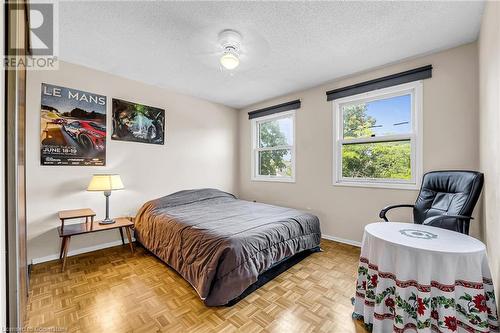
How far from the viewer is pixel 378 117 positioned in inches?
120

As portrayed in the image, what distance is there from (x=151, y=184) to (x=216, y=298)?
233 cm

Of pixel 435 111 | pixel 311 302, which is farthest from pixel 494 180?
pixel 311 302

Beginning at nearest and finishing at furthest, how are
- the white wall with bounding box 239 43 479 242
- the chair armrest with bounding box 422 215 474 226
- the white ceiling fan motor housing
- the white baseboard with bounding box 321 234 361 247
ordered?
1. the chair armrest with bounding box 422 215 474 226
2. the white ceiling fan motor housing
3. the white wall with bounding box 239 43 479 242
4. the white baseboard with bounding box 321 234 361 247

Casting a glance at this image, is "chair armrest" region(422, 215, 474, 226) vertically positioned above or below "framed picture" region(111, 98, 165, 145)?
below

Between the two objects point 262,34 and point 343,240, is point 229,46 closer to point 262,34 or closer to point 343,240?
point 262,34

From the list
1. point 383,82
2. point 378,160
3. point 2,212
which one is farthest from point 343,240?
point 2,212

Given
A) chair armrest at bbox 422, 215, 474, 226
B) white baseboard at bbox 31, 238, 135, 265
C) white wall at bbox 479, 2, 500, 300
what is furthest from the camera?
white baseboard at bbox 31, 238, 135, 265

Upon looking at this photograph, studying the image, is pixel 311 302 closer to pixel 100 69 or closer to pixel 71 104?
pixel 71 104

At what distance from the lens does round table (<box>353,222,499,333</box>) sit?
48.0 inches

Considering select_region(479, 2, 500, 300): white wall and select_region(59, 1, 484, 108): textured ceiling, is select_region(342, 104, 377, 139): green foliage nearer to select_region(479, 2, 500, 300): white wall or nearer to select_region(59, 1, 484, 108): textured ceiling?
select_region(59, 1, 484, 108): textured ceiling

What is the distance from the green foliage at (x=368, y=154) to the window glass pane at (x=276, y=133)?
1.05m

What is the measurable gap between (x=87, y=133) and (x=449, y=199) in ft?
14.1

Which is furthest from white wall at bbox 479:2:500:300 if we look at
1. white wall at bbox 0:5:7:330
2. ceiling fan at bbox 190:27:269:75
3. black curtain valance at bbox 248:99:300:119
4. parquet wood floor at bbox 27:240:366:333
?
white wall at bbox 0:5:7:330

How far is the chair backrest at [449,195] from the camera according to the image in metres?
1.89
